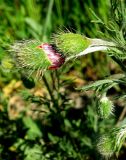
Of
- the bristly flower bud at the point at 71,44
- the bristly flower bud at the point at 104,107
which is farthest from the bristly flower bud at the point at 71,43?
the bristly flower bud at the point at 104,107

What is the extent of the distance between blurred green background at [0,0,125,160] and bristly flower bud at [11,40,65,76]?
0.49m

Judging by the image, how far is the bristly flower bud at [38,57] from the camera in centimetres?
197

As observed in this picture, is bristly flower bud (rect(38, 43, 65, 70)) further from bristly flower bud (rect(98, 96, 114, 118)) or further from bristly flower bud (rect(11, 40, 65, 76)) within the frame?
bristly flower bud (rect(98, 96, 114, 118))

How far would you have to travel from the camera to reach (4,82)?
4395 mm

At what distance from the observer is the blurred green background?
118 inches

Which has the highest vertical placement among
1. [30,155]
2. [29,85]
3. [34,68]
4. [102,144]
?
[34,68]

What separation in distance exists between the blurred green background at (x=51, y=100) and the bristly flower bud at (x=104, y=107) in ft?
1.27

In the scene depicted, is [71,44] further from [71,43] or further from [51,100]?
[51,100]

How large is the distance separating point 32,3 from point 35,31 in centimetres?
40

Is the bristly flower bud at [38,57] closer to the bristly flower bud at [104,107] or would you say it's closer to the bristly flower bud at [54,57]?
the bristly flower bud at [54,57]

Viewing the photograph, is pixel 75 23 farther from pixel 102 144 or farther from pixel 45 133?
pixel 102 144

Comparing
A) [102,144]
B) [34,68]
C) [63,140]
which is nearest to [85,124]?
[63,140]

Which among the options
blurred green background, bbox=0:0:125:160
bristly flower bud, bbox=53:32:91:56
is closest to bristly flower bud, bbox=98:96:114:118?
blurred green background, bbox=0:0:125:160

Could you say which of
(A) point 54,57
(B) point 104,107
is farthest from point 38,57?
(B) point 104,107
